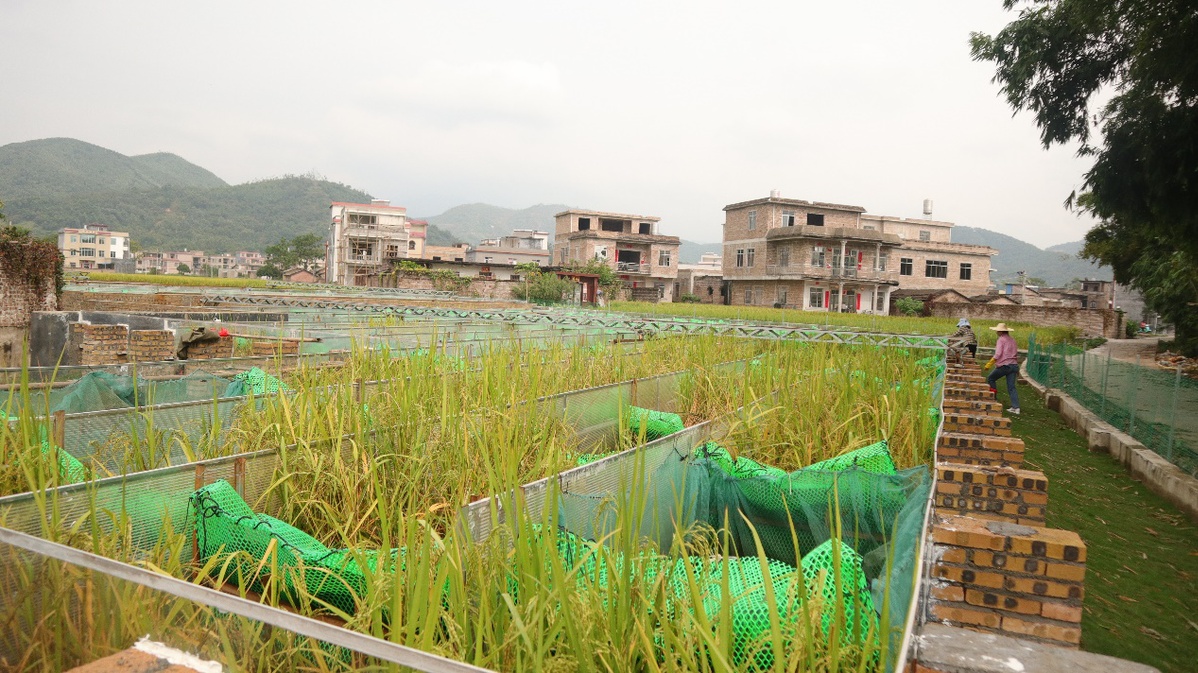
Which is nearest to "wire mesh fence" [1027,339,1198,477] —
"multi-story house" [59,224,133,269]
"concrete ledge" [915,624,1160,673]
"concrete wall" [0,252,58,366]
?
"concrete ledge" [915,624,1160,673]

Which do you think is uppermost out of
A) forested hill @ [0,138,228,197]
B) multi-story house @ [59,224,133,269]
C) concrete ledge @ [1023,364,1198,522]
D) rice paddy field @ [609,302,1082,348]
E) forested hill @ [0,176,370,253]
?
forested hill @ [0,138,228,197]

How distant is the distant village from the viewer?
1448 inches

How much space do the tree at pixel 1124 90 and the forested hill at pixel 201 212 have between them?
10350 cm

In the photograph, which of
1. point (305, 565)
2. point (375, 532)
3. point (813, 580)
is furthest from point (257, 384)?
point (813, 580)

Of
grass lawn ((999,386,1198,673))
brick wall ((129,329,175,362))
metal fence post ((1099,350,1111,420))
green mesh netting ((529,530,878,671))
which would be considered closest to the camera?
green mesh netting ((529,530,878,671))

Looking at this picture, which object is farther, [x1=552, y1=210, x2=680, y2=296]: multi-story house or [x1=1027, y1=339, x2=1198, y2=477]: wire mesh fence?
[x1=552, y1=210, x2=680, y2=296]: multi-story house

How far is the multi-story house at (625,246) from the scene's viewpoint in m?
43.0

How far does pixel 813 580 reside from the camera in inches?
89.7

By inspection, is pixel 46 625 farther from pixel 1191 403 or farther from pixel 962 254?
pixel 962 254

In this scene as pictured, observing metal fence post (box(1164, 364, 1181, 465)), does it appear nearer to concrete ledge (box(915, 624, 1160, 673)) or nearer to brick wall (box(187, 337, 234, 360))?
concrete ledge (box(915, 624, 1160, 673))

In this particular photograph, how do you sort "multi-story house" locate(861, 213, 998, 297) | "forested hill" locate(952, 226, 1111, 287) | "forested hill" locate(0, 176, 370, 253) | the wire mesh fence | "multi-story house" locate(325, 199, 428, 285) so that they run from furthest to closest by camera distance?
"forested hill" locate(952, 226, 1111, 287) < "forested hill" locate(0, 176, 370, 253) < "multi-story house" locate(325, 199, 428, 285) < "multi-story house" locate(861, 213, 998, 297) < the wire mesh fence

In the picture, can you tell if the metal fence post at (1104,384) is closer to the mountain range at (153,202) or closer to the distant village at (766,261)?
the distant village at (766,261)

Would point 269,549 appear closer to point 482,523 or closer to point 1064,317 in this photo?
point 482,523

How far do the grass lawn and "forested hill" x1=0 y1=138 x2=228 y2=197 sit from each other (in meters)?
123
